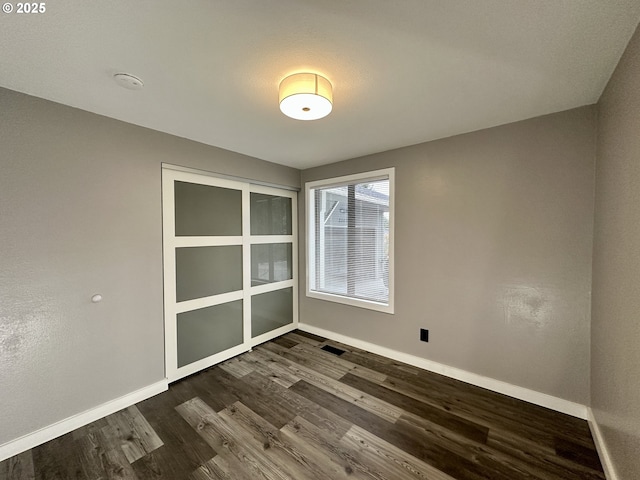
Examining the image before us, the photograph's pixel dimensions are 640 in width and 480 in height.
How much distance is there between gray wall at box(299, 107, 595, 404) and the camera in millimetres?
1894

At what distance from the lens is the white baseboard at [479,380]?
6.35ft

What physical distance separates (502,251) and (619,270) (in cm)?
87

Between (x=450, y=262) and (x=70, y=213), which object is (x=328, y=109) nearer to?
(x=450, y=262)

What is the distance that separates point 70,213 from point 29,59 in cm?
97

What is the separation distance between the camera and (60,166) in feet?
5.87

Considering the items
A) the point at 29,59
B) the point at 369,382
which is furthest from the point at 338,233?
the point at 29,59

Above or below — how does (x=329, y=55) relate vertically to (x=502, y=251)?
above

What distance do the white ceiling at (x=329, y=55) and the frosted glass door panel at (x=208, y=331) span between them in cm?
194

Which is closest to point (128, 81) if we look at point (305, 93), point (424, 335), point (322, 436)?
point (305, 93)

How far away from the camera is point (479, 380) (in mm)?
2307

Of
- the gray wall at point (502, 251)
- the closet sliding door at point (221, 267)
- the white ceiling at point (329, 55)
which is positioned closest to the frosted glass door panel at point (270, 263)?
the closet sliding door at point (221, 267)

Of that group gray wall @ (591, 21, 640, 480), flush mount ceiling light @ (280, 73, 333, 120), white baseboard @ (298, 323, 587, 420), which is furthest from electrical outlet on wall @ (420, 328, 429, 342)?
flush mount ceiling light @ (280, 73, 333, 120)

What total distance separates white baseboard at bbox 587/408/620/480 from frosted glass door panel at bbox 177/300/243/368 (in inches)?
122

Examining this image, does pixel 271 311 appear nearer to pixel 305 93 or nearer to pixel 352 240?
pixel 352 240
